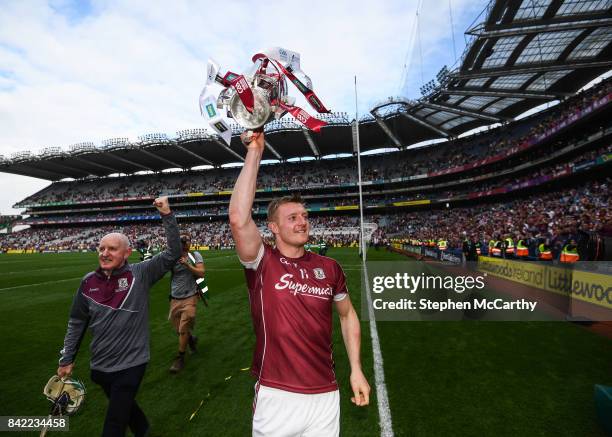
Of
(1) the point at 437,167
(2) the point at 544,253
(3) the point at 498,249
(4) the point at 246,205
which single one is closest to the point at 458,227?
(1) the point at 437,167

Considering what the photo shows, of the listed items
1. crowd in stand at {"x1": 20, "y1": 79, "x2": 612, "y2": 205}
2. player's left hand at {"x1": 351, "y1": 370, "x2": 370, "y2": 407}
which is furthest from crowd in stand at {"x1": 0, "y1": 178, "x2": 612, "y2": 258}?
player's left hand at {"x1": 351, "y1": 370, "x2": 370, "y2": 407}

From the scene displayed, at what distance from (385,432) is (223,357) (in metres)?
3.35

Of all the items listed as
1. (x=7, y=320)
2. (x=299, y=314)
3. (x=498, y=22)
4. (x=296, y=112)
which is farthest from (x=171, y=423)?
(x=498, y=22)

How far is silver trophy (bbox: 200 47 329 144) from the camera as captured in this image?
2.09 meters

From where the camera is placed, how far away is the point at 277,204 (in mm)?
2201

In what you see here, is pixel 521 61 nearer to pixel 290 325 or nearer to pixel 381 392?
pixel 381 392

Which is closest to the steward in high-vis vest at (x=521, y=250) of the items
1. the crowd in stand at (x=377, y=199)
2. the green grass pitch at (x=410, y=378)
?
the green grass pitch at (x=410, y=378)

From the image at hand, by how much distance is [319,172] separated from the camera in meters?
59.8

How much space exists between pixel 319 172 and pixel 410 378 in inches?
2212

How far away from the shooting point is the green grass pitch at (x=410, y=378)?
11.8 feet

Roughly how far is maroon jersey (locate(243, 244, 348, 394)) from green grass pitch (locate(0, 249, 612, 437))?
6.62ft

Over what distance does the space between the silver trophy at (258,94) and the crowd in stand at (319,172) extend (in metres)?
37.4

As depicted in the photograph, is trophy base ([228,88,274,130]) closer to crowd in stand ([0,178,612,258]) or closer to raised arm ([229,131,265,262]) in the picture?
raised arm ([229,131,265,262])

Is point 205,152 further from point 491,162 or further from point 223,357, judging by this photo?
point 223,357
